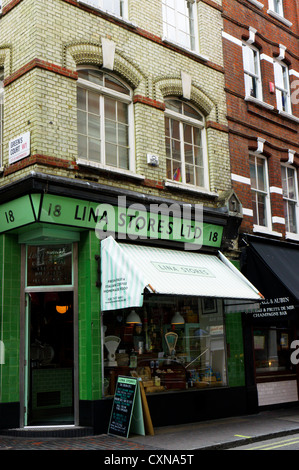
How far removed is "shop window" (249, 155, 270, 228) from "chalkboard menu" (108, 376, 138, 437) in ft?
21.3

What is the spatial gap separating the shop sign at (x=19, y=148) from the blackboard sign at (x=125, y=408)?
4.66 m

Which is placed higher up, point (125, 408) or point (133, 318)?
point (133, 318)

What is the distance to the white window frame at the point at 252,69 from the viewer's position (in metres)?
15.1

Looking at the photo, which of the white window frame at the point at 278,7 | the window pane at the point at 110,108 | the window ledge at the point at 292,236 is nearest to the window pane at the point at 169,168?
the window pane at the point at 110,108

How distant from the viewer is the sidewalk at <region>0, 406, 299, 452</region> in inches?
339

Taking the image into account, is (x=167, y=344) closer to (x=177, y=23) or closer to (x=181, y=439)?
(x=181, y=439)

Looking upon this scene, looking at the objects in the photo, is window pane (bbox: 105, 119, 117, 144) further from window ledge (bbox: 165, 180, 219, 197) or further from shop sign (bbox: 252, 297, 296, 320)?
shop sign (bbox: 252, 297, 296, 320)

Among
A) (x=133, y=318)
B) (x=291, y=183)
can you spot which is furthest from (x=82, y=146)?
(x=291, y=183)

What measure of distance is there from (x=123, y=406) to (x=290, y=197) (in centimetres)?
893

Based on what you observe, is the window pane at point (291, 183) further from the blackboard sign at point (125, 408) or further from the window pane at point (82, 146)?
the blackboard sign at point (125, 408)

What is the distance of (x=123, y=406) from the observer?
31.2ft

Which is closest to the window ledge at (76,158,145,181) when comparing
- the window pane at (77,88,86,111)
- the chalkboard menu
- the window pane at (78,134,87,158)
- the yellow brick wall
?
the yellow brick wall
